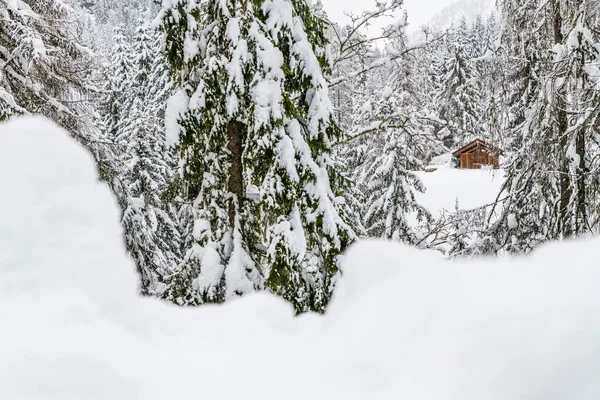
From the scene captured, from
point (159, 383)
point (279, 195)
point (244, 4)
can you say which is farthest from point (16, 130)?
point (244, 4)

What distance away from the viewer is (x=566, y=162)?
6004 millimetres

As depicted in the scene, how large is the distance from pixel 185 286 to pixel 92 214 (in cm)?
529

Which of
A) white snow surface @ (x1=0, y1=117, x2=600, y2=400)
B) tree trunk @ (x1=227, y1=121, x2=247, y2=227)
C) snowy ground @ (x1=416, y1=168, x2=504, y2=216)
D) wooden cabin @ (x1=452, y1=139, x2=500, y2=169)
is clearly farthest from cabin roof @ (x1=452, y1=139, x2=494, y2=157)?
white snow surface @ (x1=0, y1=117, x2=600, y2=400)

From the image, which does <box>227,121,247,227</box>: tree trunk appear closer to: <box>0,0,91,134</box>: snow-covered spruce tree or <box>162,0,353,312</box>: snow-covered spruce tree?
<box>162,0,353,312</box>: snow-covered spruce tree

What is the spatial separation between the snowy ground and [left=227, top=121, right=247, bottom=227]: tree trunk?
67.6 feet

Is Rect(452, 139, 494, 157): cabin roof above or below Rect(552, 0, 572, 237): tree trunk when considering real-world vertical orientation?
above

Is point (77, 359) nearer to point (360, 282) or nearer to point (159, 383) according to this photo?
point (159, 383)

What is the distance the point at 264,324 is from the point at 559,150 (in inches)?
234

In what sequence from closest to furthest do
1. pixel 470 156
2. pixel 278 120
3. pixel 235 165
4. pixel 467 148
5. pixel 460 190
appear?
pixel 278 120
pixel 235 165
pixel 460 190
pixel 467 148
pixel 470 156

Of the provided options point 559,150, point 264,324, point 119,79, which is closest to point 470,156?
point 119,79

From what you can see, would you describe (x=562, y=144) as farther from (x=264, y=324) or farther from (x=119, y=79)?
(x=119, y=79)

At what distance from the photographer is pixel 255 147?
5.83 m

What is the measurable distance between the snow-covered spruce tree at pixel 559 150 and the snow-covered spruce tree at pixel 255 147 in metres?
3.03

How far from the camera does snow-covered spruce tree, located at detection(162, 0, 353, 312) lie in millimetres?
5832
